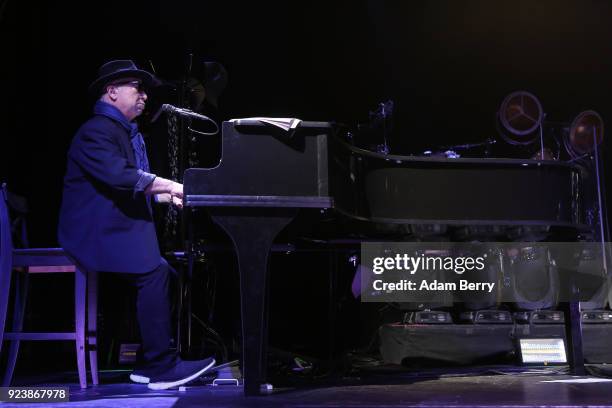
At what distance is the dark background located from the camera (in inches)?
176

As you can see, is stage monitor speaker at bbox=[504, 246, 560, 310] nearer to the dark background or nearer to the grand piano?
the grand piano

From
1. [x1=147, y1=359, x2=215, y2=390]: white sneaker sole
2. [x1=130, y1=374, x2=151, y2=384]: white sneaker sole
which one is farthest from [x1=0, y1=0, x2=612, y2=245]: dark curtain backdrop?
[x1=147, y1=359, x2=215, y2=390]: white sneaker sole

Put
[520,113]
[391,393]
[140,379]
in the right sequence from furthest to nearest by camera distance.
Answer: [520,113], [140,379], [391,393]

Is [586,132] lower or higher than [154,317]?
higher

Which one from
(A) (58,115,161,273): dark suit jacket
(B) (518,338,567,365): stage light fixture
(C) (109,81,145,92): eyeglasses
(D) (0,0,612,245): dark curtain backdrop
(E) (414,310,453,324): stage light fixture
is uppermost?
(D) (0,0,612,245): dark curtain backdrop

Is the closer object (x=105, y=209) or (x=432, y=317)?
(x=105, y=209)

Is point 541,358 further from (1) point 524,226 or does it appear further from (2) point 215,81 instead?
(2) point 215,81

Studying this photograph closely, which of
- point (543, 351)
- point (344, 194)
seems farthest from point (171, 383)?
point (543, 351)

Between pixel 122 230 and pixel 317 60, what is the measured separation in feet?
9.98

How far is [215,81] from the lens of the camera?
405 centimetres

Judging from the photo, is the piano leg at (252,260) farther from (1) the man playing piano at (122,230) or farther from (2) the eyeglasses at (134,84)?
(2) the eyeglasses at (134,84)

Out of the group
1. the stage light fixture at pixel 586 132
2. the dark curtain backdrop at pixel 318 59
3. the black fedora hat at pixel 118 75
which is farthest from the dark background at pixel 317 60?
the black fedora hat at pixel 118 75

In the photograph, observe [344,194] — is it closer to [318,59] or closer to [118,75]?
[118,75]

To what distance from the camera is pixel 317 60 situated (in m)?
Answer: 5.38
